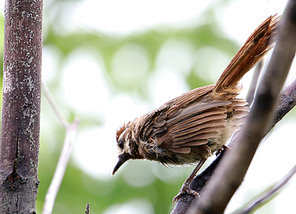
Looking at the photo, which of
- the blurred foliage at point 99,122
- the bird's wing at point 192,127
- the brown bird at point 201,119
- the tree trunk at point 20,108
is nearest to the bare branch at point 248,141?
the tree trunk at point 20,108

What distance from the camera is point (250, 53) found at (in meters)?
3.51

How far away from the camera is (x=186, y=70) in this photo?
26.5 feet

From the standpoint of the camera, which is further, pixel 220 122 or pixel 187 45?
pixel 187 45

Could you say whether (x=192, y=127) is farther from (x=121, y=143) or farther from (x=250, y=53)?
(x=121, y=143)

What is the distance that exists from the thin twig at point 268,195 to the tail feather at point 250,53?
147cm

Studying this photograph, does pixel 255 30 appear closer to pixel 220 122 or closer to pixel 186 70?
pixel 220 122

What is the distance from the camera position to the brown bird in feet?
11.7

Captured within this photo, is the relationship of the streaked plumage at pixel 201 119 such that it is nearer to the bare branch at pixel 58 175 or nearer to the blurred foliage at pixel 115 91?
the bare branch at pixel 58 175

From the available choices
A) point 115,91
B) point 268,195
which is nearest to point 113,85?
point 115,91

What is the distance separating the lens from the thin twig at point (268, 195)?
1611 millimetres

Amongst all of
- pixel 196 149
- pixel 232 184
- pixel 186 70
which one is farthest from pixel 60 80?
pixel 232 184

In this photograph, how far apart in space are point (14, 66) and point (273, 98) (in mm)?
1531

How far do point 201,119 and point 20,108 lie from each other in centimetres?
206

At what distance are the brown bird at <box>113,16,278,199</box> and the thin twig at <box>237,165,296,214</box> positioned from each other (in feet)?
4.27
